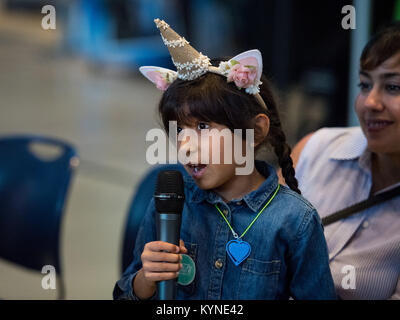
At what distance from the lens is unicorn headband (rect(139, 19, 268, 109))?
3.44ft

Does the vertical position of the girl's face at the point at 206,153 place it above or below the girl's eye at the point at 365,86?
below

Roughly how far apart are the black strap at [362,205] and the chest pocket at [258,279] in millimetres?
405

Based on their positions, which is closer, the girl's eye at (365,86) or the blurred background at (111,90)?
the girl's eye at (365,86)

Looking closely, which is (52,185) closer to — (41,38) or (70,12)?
(70,12)

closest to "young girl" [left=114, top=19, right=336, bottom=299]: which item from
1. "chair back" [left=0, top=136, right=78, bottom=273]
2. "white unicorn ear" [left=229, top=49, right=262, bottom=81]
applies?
"white unicorn ear" [left=229, top=49, right=262, bottom=81]

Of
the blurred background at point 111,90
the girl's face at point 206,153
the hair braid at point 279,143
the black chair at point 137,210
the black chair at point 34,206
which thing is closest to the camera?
the girl's face at point 206,153

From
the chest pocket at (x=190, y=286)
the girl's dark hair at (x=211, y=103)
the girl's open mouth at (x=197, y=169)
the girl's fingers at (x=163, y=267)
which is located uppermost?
the girl's dark hair at (x=211, y=103)

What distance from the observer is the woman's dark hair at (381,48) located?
1.37 metres

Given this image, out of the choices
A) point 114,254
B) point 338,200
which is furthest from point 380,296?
point 114,254

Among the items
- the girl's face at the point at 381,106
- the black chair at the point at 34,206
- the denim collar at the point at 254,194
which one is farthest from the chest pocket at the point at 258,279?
the black chair at the point at 34,206

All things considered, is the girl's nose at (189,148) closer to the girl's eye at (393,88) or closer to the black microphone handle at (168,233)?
the black microphone handle at (168,233)

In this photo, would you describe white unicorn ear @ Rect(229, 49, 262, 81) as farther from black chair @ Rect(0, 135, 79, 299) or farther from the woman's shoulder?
black chair @ Rect(0, 135, 79, 299)

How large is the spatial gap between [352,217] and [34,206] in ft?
3.33

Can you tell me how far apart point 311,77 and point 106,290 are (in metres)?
2.93
